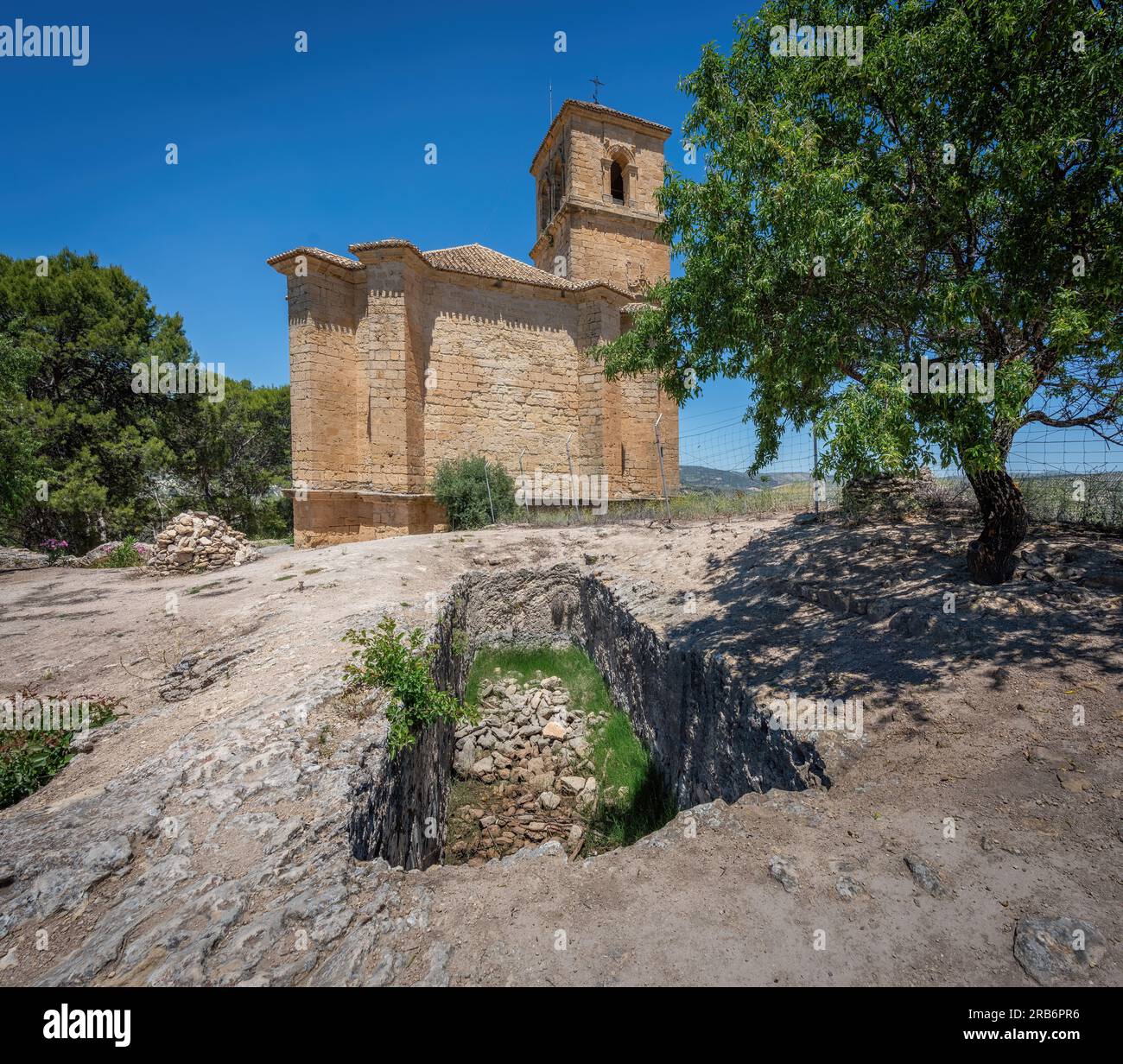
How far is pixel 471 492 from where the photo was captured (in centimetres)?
1495

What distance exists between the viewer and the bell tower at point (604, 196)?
19609 mm

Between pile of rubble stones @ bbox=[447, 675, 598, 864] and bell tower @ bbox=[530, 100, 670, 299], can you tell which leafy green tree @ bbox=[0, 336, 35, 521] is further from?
bell tower @ bbox=[530, 100, 670, 299]

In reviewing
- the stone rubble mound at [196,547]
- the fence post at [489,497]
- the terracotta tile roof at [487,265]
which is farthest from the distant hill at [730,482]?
the stone rubble mound at [196,547]

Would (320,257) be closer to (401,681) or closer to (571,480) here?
(571,480)

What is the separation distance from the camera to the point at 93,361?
19359 mm

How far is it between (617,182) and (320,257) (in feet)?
45.8

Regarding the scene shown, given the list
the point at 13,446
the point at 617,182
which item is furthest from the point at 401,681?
the point at 617,182

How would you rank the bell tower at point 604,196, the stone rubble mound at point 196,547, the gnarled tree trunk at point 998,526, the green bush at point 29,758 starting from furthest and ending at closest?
the bell tower at point 604,196 → the stone rubble mound at point 196,547 → the gnarled tree trunk at point 998,526 → the green bush at point 29,758

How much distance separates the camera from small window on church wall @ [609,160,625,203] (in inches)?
844

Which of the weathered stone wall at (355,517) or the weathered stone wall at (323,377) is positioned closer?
the weathered stone wall at (323,377)

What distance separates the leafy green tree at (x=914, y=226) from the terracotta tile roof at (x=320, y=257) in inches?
505

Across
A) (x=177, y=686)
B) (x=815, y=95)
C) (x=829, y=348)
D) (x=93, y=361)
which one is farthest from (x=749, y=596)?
(x=93, y=361)

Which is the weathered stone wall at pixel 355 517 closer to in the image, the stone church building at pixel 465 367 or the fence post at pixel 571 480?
the stone church building at pixel 465 367
